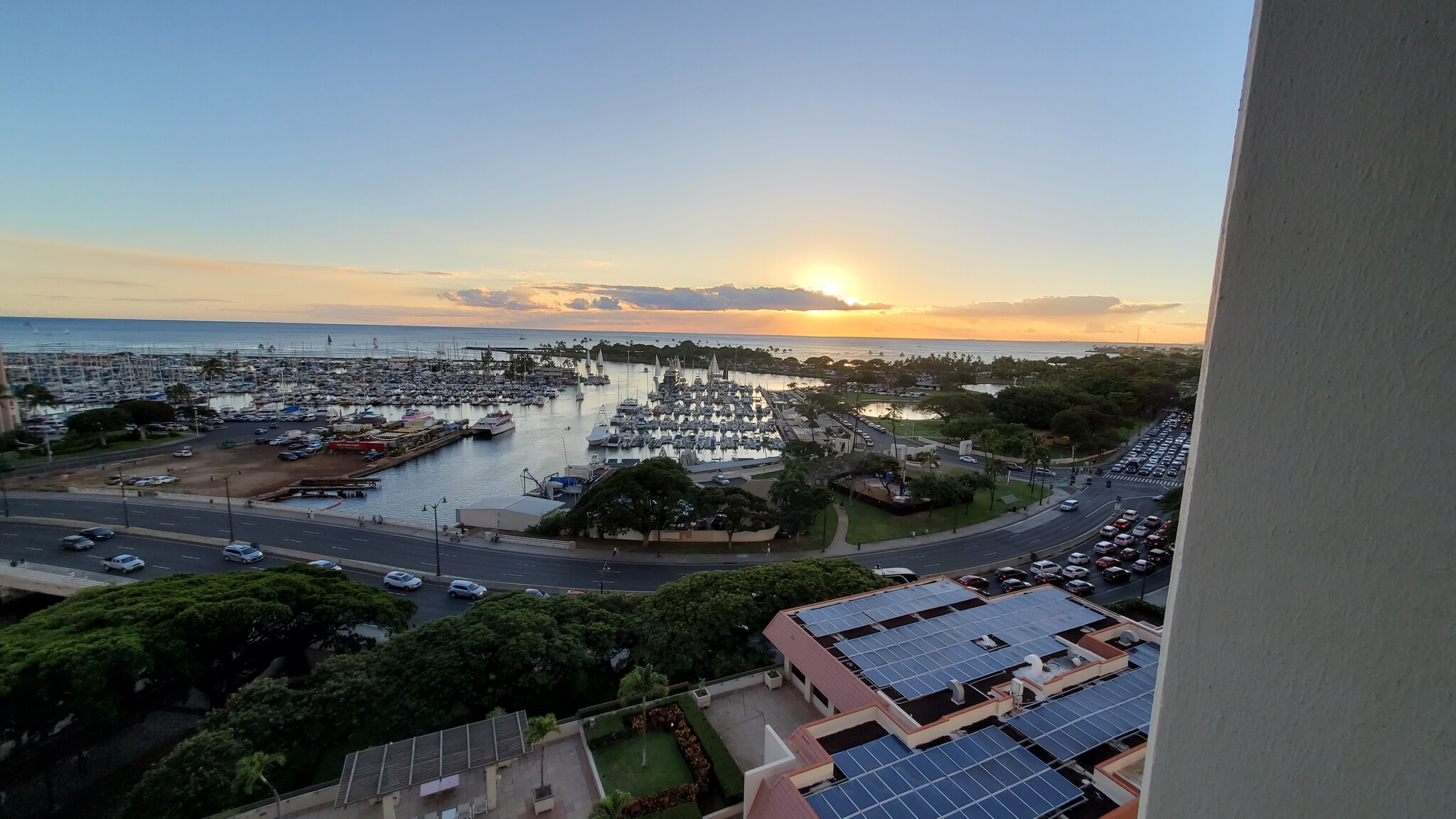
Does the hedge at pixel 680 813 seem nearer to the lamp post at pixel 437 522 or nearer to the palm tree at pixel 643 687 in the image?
the palm tree at pixel 643 687

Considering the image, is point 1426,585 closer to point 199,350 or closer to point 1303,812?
point 1303,812

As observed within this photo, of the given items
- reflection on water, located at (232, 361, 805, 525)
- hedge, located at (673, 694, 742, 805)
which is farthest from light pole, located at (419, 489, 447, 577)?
hedge, located at (673, 694, 742, 805)

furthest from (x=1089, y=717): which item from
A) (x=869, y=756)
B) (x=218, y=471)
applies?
(x=218, y=471)

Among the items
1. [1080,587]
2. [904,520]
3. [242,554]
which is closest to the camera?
[1080,587]

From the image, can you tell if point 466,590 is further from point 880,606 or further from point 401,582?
point 880,606

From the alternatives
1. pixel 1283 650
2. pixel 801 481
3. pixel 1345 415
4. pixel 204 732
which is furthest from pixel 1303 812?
pixel 801 481

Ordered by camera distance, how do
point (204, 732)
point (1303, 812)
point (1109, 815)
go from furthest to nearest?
1. point (204, 732)
2. point (1109, 815)
3. point (1303, 812)
